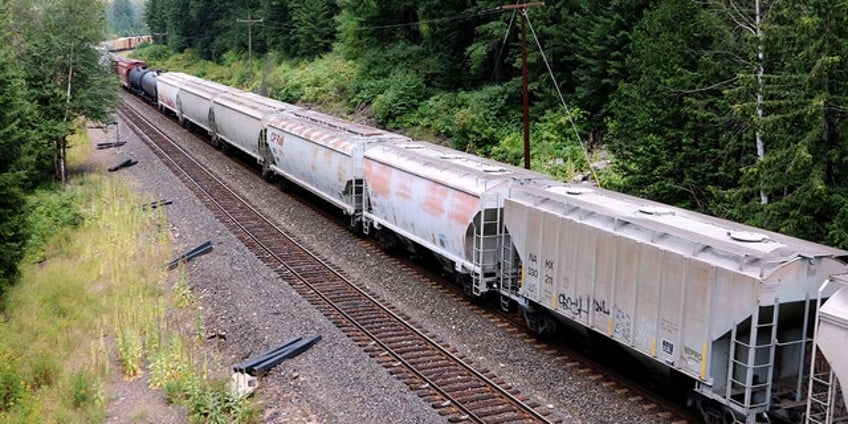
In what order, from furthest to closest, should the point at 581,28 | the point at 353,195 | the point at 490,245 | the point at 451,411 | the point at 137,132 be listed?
1. the point at 137,132
2. the point at 581,28
3. the point at 353,195
4. the point at 490,245
5. the point at 451,411

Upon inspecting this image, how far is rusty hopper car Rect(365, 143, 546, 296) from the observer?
58.0 ft

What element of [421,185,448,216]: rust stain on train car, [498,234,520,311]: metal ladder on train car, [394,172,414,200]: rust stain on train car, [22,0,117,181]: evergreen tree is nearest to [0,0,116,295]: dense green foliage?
[22,0,117,181]: evergreen tree

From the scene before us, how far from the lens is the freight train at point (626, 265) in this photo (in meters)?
11.4

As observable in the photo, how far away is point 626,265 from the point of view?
1338 centimetres

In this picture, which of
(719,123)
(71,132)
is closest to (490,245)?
(719,123)

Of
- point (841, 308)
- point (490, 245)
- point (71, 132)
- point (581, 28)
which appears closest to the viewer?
point (841, 308)

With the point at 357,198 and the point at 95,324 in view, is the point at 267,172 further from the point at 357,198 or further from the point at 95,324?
the point at 95,324

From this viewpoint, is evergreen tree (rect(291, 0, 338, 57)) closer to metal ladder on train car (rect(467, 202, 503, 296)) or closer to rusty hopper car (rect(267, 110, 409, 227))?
rusty hopper car (rect(267, 110, 409, 227))

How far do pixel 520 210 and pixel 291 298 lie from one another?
251 inches

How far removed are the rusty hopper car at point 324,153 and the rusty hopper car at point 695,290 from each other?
9.86 meters

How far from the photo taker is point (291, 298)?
19.0 metres

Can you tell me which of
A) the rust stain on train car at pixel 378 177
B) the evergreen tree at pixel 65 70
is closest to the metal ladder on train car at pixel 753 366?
the rust stain on train car at pixel 378 177

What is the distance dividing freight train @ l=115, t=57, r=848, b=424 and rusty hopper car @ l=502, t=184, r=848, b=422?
0.02 metres

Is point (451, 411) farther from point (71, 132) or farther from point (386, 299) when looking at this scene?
point (71, 132)
